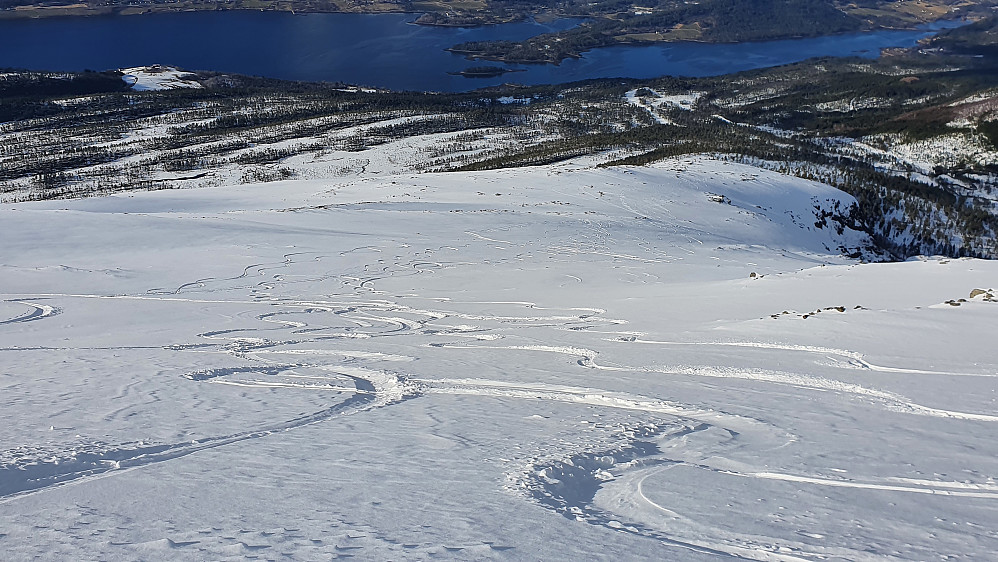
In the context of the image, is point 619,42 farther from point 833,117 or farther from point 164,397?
point 164,397

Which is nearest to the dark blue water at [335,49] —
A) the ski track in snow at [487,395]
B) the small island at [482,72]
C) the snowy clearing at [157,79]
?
the small island at [482,72]

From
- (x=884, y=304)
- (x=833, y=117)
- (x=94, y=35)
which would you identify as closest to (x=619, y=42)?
(x=833, y=117)

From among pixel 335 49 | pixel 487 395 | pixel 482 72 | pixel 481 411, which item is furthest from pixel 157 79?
pixel 481 411

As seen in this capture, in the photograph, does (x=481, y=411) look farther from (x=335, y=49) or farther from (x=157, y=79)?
(x=335, y=49)

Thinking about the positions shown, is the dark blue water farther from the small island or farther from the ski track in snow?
the ski track in snow

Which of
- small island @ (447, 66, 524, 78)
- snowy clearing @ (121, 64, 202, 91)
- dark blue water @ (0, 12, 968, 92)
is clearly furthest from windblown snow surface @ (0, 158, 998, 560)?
small island @ (447, 66, 524, 78)

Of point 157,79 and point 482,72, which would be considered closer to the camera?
point 157,79

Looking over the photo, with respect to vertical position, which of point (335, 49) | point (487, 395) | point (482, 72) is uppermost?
point (335, 49)
